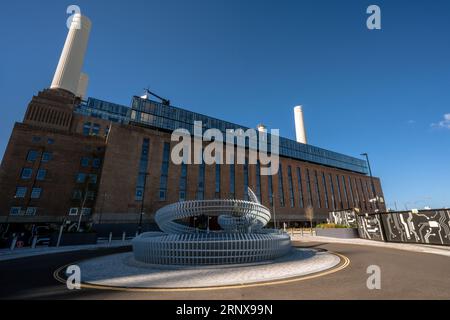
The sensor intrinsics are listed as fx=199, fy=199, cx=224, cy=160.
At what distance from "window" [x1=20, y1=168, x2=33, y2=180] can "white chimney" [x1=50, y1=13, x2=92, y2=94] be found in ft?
90.6

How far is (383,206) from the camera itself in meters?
81.9

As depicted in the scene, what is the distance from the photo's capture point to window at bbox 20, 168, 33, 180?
3481 cm

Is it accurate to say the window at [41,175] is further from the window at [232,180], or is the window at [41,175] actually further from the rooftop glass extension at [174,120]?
the window at [232,180]

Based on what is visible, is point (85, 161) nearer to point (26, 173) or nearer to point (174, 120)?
point (26, 173)

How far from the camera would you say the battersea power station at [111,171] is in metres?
34.9

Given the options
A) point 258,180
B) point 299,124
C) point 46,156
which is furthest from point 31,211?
point 299,124

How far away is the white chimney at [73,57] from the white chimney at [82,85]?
12.0 m

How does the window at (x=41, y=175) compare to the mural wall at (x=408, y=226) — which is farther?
the window at (x=41, y=175)

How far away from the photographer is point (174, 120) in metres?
54.7

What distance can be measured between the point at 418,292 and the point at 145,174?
4198 centimetres

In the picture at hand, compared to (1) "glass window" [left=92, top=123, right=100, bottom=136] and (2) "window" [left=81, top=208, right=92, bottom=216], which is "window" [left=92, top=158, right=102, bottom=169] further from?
(1) "glass window" [left=92, top=123, right=100, bottom=136]

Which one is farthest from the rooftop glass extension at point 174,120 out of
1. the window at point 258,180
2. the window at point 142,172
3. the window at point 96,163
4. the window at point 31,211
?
the window at point 31,211

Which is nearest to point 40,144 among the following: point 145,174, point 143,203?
point 145,174
